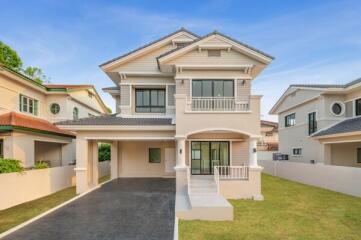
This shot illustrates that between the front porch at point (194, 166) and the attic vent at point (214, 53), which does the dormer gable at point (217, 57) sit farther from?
the front porch at point (194, 166)

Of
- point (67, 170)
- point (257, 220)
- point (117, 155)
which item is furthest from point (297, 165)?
point (67, 170)

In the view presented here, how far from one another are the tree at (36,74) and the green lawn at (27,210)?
27185mm

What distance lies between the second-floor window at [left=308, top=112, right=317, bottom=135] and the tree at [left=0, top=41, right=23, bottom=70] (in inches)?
1320

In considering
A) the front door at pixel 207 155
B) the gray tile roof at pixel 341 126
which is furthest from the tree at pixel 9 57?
the gray tile roof at pixel 341 126

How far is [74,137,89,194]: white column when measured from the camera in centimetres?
1300

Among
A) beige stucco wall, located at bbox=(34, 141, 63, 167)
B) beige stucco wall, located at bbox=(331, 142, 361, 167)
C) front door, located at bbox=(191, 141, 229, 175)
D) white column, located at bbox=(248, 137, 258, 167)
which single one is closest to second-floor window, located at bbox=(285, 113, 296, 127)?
beige stucco wall, located at bbox=(331, 142, 361, 167)

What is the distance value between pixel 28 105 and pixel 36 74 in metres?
21.4

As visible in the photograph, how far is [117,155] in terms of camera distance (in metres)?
17.1

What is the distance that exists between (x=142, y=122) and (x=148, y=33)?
12.3 meters

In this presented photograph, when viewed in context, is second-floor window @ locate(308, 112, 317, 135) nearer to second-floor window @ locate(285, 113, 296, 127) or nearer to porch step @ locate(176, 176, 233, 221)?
second-floor window @ locate(285, 113, 296, 127)

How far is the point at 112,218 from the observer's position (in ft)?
28.1

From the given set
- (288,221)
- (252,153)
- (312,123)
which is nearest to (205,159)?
(252,153)

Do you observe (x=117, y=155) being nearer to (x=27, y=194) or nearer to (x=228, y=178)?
(x=27, y=194)

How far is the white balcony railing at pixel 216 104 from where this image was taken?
13.0 meters
